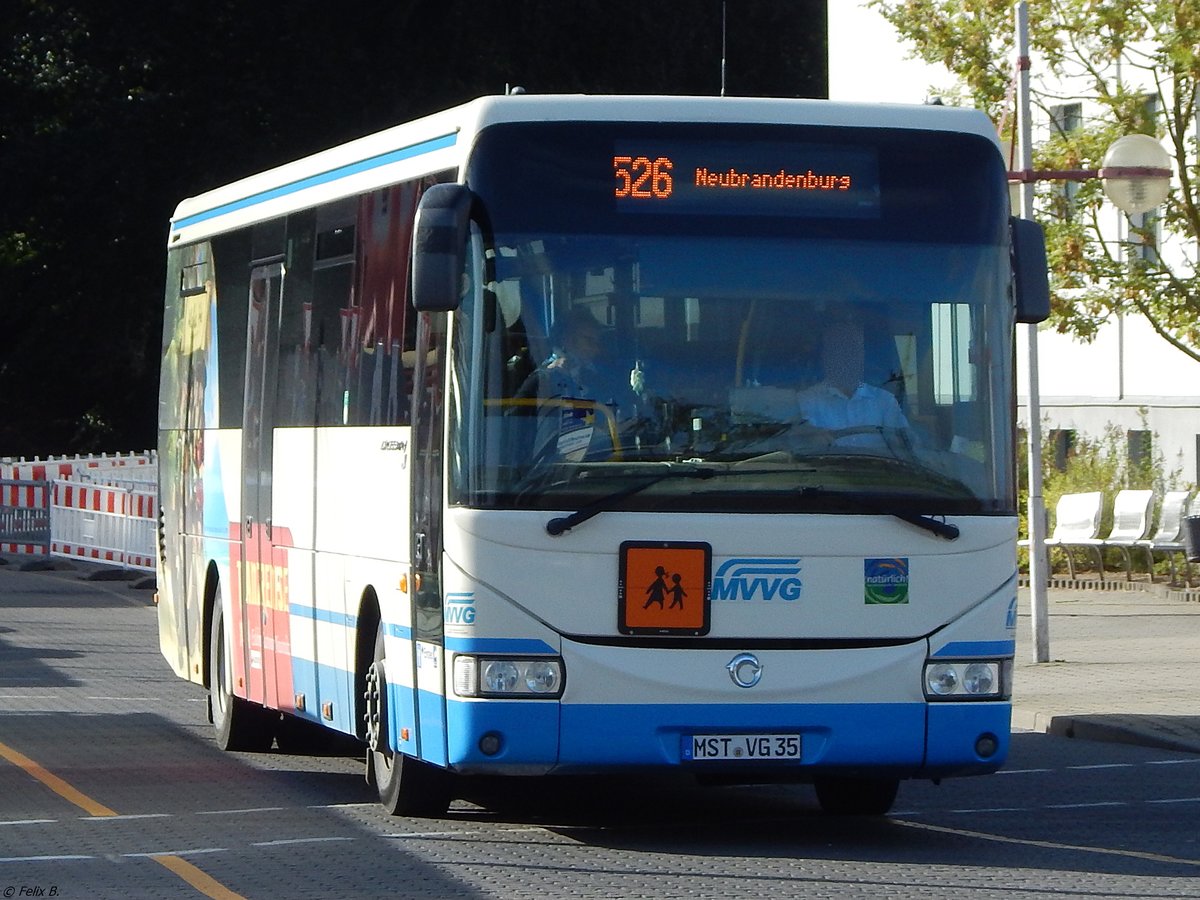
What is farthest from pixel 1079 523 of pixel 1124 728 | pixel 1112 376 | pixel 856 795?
pixel 856 795

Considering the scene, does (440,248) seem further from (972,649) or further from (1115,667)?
(1115,667)

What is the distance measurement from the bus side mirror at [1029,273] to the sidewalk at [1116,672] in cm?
488

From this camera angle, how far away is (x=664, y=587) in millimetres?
10195

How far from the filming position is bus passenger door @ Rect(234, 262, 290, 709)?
13.3m

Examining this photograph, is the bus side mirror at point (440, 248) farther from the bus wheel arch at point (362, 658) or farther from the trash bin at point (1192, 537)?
the trash bin at point (1192, 537)

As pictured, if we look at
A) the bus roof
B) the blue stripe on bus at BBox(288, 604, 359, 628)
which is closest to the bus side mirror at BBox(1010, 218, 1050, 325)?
the bus roof

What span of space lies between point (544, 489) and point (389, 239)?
185cm

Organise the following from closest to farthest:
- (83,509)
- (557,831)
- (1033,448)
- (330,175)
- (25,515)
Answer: (557,831), (330,175), (1033,448), (83,509), (25,515)

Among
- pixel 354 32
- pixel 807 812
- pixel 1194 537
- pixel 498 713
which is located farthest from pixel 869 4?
pixel 498 713

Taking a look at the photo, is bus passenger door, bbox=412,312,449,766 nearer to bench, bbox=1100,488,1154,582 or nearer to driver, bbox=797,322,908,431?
driver, bbox=797,322,908,431

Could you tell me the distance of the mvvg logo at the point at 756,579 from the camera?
10227mm

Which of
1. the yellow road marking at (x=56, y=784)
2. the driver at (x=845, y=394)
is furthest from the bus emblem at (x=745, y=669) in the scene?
the yellow road marking at (x=56, y=784)

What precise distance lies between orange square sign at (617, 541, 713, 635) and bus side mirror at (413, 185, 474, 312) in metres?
1.20

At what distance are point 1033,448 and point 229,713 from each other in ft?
24.5
